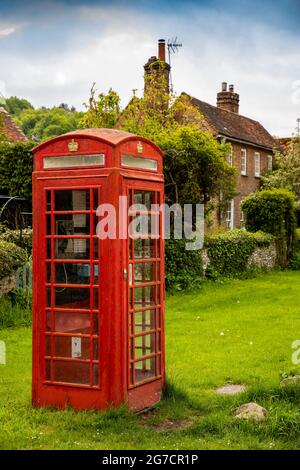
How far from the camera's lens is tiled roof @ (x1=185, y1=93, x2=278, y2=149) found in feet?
110

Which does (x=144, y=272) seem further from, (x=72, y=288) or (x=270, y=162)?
(x=270, y=162)

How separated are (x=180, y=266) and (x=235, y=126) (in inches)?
835

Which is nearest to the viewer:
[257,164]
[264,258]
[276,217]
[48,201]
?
[48,201]

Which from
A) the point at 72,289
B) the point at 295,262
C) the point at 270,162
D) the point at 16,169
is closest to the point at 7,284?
the point at 72,289

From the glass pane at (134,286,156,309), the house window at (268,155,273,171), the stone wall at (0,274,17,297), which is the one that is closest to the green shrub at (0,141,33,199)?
the stone wall at (0,274,17,297)

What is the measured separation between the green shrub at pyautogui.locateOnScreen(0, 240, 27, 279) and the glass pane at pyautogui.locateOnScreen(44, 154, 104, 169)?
5.76m

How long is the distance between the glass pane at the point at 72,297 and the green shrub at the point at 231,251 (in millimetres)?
11828

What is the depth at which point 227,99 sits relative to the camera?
3984cm

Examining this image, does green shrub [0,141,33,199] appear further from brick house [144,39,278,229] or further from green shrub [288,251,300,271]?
brick house [144,39,278,229]

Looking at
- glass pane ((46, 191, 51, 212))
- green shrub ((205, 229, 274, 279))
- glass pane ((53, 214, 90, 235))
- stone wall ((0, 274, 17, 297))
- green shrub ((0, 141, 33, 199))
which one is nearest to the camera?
glass pane ((53, 214, 90, 235))

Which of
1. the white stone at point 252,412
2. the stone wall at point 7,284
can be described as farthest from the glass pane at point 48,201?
the stone wall at point 7,284

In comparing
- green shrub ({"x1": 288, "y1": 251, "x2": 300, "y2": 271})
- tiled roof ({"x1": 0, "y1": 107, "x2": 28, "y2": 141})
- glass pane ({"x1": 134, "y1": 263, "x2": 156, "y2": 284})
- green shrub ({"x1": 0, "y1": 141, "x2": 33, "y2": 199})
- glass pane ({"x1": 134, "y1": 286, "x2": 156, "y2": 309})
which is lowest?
green shrub ({"x1": 288, "y1": 251, "x2": 300, "y2": 271})
